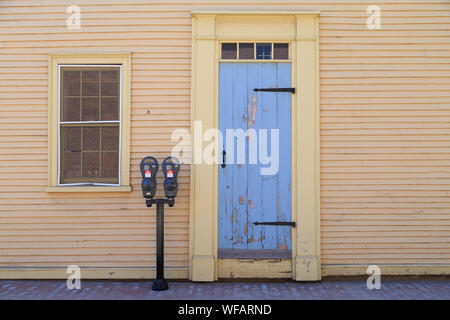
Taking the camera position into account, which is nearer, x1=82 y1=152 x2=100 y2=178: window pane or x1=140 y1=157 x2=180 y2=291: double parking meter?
x1=140 y1=157 x2=180 y2=291: double parking meter

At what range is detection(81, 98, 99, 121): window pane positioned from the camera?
19.1 ft

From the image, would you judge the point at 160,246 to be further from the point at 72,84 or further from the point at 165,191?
the point at 72,84

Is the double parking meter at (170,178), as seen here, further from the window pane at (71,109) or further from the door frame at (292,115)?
the window pane at (71,109)

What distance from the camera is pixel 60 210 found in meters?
5.69

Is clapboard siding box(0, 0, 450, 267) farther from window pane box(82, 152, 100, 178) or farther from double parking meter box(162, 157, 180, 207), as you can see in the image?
double parking meter box(162, 157, 180, 207)

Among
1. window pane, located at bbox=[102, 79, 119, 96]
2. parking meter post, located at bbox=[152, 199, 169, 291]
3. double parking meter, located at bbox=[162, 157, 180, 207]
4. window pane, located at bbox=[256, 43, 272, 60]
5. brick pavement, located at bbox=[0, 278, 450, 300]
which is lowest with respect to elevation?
brick pavement, located at bbox=[0, 278, 450, 300]

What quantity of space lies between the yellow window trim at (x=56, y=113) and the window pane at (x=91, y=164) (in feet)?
0.66

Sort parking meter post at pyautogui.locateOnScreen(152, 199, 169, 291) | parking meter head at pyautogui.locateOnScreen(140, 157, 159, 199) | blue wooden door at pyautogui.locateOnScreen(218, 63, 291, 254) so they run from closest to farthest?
1. parking meter head at pyautogui.locateOnScreen(140, 157, 159, 199)
2. parking meter post at pyautogui.locateOnScreen(152, 199, 169, 291)
3. blue wooden door at pyautogui.locateOnScreen(218, 63, 291, 254)

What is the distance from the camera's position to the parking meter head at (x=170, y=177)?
5141 mm

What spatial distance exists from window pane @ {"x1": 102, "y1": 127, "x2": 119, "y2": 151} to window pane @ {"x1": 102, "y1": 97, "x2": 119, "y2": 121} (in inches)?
5.9

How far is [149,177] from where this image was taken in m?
5.15

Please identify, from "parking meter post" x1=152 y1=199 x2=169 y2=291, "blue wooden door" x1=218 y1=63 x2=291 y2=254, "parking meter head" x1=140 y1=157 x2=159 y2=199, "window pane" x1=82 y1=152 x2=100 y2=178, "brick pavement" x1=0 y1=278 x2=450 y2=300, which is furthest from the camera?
"window pane" x1=82 y1=152 x2=100 y2=178

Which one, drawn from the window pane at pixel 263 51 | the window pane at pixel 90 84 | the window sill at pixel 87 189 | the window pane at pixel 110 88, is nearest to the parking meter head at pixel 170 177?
the window sill at pixel 87 189

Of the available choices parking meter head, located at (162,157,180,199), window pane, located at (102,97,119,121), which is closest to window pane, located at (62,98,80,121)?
window pane, located at (102,97,119,121)
